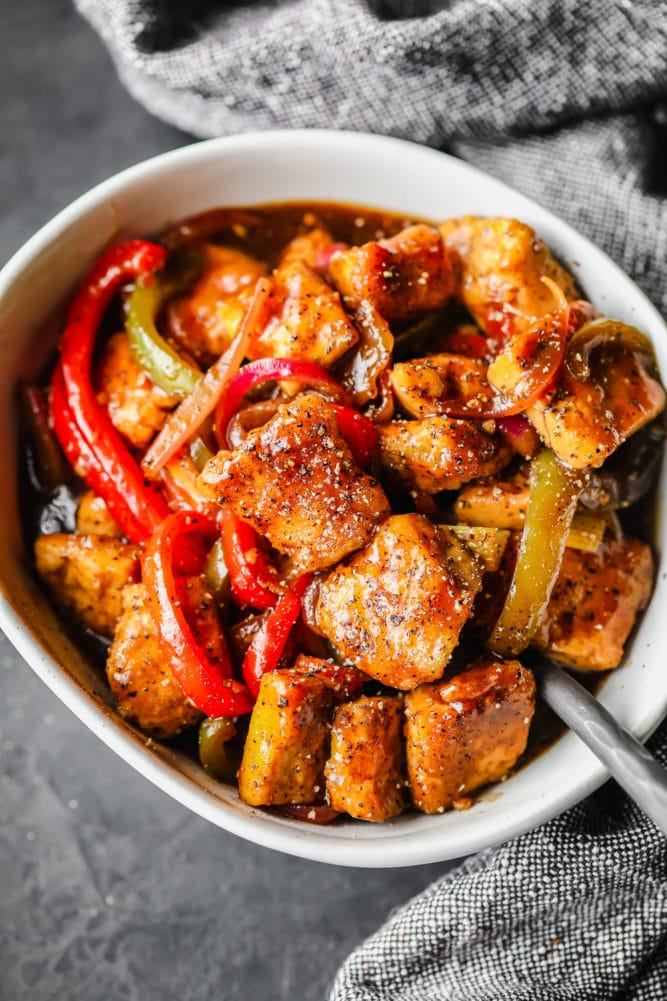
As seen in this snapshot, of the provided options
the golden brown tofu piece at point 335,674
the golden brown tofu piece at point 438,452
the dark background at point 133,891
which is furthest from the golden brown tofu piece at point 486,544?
the dark background at point 133,891

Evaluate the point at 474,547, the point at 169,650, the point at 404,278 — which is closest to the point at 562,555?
the point at 474,547

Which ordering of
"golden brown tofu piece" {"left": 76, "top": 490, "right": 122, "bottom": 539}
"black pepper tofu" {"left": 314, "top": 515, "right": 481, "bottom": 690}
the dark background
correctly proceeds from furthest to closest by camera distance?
the dark background → "golden brown tofu piece" {"left": 76, "top": 490, "right": 122, "bottom": 539} → "black pepper tofu" {"left": 314, "top": 515, "right": 481, "bottom": 690}

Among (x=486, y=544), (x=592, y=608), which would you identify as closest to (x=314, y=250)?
(x=486, y=544)

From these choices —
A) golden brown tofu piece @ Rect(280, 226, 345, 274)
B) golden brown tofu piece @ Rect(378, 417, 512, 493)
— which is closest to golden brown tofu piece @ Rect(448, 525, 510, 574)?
golden brown tofu piece @ Rect(378, 417, 512, 493)

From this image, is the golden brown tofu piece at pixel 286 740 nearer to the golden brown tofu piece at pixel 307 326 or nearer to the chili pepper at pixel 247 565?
the chili pepper at pixel 247 565

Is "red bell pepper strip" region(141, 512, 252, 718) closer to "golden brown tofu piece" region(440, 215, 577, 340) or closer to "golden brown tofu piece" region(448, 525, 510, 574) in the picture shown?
"golden brown tofu piece" region(448, 525, 510, 574)

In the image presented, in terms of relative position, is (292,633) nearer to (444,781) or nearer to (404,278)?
(444,781)

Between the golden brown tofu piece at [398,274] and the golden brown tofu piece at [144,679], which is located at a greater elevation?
the golden brown tofu piece at [398,274]
